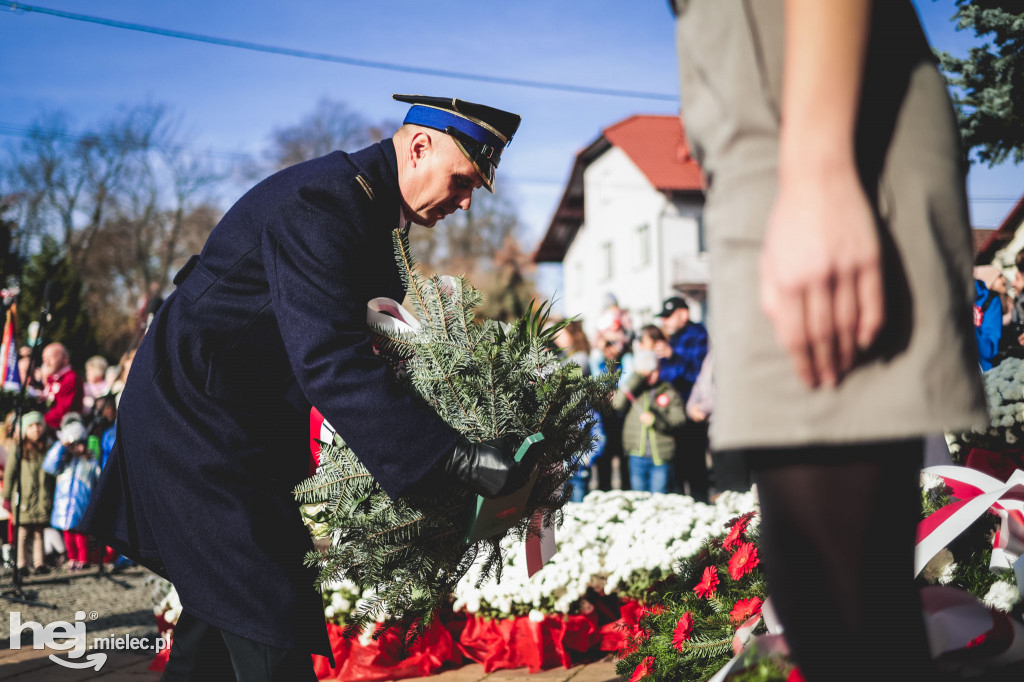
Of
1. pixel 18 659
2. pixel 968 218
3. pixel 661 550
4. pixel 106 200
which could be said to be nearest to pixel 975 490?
pixel 661 550

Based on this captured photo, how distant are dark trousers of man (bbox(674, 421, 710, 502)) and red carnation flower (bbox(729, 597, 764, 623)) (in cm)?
435

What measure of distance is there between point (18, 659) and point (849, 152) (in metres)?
4.94

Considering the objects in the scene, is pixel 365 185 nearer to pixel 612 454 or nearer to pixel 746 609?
pixel 746 609

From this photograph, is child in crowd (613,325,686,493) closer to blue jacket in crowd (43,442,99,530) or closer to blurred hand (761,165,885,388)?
blue jacket in crowd (43,442,99,530)

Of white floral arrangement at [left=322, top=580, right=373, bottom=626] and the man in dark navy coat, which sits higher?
the man in dark navy coat

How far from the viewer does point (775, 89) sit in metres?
1.01

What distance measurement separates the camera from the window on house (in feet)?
99.1

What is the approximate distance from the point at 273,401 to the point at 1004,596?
202 centimetres

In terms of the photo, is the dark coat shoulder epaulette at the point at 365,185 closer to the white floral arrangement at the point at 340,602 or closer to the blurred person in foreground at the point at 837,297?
the blurred person in foreground at the point at 837,297

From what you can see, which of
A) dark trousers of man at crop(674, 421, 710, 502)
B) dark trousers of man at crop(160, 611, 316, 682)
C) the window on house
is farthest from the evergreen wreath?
the window on house

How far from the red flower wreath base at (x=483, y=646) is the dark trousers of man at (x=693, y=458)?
3.03 meters

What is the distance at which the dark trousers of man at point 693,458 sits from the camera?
7.11 metres

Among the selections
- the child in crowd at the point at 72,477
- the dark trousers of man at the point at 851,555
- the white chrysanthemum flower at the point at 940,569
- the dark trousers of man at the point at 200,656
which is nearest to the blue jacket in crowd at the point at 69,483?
the child in crowd at the point at 72,477

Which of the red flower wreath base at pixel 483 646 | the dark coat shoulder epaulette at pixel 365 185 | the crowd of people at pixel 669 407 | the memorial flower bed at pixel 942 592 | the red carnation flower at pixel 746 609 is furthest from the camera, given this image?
the crowd of people at pixel 669 407
